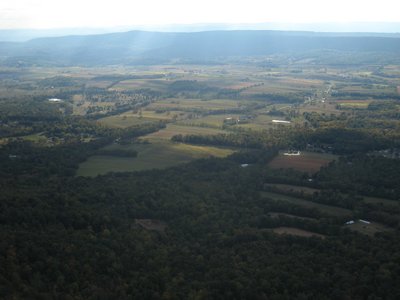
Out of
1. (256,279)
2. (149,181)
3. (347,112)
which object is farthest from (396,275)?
(347,112)

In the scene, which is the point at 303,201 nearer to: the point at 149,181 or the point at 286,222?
the point at 286,222

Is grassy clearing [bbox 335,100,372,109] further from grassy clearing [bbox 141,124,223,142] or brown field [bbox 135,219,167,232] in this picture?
brown field [bbox 135,219,167,232]

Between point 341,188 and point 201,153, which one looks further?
point 201,153

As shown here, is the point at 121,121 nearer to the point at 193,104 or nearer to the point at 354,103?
the point at 193,104

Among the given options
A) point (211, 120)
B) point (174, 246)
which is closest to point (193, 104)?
point (211, 120)

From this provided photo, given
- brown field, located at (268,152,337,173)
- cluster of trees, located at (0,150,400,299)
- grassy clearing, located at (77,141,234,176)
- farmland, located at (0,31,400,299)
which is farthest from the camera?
brown field, located at (268,152,337,173)

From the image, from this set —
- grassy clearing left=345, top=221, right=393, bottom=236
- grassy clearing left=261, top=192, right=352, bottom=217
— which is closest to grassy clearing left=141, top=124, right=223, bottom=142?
grassy clearing left=261, top=192, right=352, bottom=217
